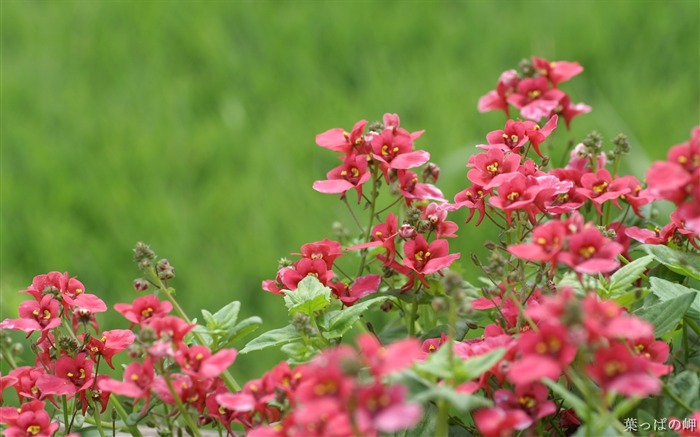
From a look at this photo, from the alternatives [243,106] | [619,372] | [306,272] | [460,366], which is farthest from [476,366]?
[243,106]

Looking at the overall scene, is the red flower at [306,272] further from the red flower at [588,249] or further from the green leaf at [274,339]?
the red flower at [588,249]

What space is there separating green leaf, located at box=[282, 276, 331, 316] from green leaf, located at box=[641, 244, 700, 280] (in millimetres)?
390

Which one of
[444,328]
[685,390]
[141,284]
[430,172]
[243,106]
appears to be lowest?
[685,390]

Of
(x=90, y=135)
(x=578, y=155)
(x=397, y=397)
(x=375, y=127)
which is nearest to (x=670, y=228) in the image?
(x=578, y=155)

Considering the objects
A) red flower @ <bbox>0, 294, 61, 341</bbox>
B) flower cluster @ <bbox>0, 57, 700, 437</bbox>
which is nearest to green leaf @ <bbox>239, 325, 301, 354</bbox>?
flower cluster @ <bbox>0, 57, 700, 437</bbox>

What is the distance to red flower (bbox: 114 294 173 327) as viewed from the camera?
1.05 meters

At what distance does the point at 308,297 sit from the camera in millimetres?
1123

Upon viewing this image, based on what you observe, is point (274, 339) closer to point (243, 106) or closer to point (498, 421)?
point (498, 421)

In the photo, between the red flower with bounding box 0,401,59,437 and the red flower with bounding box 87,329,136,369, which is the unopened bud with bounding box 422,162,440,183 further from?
the red flower with bounding box 0,401,59,437

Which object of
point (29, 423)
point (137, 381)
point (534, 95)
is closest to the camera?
point (137, 381)

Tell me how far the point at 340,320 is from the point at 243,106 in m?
2.17

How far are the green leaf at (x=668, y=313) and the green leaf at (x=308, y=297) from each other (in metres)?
0.35

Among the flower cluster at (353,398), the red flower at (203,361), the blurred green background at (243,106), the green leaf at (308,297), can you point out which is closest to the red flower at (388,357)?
the flower cluster at (353,398)

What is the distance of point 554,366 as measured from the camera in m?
0.78
